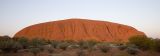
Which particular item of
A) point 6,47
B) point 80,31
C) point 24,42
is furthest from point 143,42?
point 80,31

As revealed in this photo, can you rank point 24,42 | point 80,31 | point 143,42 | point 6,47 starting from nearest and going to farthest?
point 6,47 → point 143,42 → point 24,42 → point 80,31

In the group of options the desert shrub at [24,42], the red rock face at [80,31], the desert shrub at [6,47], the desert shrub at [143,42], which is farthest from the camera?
the red rock face at [80,31]

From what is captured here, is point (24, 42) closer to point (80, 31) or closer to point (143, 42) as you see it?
point (143, 42)

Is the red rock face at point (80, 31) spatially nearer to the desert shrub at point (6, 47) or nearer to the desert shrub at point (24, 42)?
the desert shrub at point (24, 42)

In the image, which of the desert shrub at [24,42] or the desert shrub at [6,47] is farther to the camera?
the desert shrub at [24,42]

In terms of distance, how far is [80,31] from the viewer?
5719 cm

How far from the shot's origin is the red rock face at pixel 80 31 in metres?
55.1

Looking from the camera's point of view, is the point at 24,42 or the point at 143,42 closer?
the point at 143,42

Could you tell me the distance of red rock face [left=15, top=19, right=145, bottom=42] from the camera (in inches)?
2169

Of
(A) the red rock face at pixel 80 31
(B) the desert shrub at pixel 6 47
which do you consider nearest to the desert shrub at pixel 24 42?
(B) the desert shrub at pixel 6 47

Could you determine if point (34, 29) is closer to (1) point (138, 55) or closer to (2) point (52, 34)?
(2) point (52, 34)

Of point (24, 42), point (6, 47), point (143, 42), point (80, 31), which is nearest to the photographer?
point (6, 47)

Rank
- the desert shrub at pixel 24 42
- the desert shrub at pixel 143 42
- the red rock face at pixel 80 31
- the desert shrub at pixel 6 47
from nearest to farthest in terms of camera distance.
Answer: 1. the desert shrub at pixel 6 47
2. the desert shrub at pixel 143 42
3. the desert shrub at pixel 24 42
4. the red rock face at pixel 80 31

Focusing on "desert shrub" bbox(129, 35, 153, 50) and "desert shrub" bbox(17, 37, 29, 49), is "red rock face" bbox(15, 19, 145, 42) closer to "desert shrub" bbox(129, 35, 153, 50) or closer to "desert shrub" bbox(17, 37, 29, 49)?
"desert shrub" bbox(17, 37, 29, 49)
